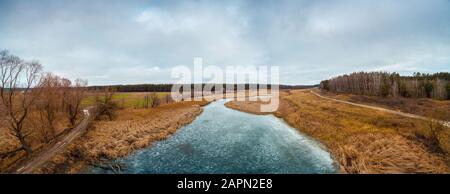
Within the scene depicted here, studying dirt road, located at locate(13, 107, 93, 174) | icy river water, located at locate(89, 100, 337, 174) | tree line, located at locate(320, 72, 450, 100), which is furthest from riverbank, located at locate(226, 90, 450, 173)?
tree line, located at locate(320, 72, 450, 100)

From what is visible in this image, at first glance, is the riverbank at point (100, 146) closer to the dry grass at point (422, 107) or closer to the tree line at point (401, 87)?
the dry grass at point (422, 107)

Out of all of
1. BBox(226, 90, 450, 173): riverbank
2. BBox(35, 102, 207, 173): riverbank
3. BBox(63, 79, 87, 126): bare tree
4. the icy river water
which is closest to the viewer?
BBox(226, 90, 450, 173): riverbank

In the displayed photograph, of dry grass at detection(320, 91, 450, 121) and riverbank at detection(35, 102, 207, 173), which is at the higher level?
dry grass at detection(320, 91, 450, 121)

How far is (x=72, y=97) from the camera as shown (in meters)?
26.9

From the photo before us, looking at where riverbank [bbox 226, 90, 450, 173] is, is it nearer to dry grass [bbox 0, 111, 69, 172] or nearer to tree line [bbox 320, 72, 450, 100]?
dry grass [bbox 0, 111, 69, 172]

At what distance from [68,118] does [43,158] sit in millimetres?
17491

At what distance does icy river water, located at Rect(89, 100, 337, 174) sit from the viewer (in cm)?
1388

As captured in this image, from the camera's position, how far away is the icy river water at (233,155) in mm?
13883

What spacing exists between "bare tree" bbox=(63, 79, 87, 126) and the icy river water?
615 inches

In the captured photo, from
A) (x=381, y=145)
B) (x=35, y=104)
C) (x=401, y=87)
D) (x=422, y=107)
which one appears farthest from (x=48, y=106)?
(x=401, y=87)

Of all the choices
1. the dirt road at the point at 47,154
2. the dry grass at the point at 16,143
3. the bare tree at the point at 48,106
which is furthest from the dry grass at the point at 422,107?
the bare tree at the point at 48,106
